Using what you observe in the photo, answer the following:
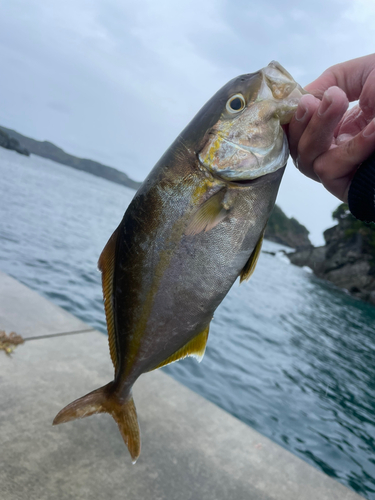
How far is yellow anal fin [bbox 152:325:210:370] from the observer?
2.08 meters

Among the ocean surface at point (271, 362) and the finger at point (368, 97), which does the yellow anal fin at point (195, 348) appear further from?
the ocean surface at point (271, 362)

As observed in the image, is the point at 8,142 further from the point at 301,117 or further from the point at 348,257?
the point at 301,117

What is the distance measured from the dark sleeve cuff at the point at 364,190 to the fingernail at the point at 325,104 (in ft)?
1.13

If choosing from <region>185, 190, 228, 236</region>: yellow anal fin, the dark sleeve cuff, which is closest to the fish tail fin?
<region>185, 190, 228, 236</region>: yellow anal fin

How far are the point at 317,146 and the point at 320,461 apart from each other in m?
6.59

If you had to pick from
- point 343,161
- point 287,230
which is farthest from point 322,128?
point 287,230

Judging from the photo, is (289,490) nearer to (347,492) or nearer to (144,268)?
(347,492)

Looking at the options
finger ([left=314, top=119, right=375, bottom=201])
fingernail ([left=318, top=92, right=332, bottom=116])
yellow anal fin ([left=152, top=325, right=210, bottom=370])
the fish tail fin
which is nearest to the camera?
fingernail ([left=318, top=92, right=332, bottom=116])

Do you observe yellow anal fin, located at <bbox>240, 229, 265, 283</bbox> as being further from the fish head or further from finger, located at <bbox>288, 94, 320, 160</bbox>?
finger, located at <bbox>288, 94, 320, 160</bbox>

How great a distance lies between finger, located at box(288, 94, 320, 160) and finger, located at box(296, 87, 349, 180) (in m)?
0.02

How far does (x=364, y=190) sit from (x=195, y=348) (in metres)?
1.16

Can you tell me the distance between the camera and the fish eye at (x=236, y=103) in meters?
1.81

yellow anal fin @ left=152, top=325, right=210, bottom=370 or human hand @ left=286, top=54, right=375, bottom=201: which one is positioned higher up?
human hand @ left=286, top=54, right=375, bottom=201

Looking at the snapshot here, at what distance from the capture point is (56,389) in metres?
4.21
